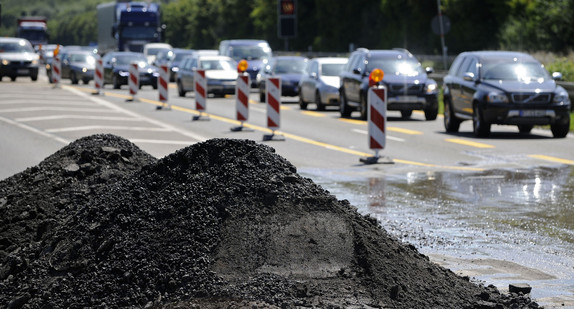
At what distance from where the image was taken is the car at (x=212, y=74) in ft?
128

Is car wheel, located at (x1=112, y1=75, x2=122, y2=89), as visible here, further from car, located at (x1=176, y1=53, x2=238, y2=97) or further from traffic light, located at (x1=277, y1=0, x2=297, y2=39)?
traffic light, located at (x1=277, y1=0, x2=297, y2=39)

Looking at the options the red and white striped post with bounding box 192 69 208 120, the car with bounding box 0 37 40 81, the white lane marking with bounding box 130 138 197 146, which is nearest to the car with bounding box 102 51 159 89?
the car with bounding box 0 37 40 81

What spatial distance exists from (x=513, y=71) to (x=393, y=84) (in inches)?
190

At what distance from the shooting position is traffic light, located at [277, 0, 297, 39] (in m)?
72.9

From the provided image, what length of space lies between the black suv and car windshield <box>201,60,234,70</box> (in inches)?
436

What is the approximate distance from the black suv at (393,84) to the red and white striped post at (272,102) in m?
6.32

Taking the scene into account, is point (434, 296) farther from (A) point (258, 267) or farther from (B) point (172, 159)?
(B) point (172, 159)

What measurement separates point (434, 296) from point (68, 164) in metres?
4.72

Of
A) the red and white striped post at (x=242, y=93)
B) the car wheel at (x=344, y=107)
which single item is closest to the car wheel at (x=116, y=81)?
Answer: the car wheel at (x=344, y=107)

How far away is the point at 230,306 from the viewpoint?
661cm

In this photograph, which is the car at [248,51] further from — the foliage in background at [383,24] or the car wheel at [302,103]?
the car wheel at [302,103]

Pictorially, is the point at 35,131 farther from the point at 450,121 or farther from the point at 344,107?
the point at 344,107

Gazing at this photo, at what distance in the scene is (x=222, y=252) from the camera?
723 centimetres

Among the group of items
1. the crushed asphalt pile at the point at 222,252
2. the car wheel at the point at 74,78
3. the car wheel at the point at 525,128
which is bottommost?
the car wheel at the point at 74,78
